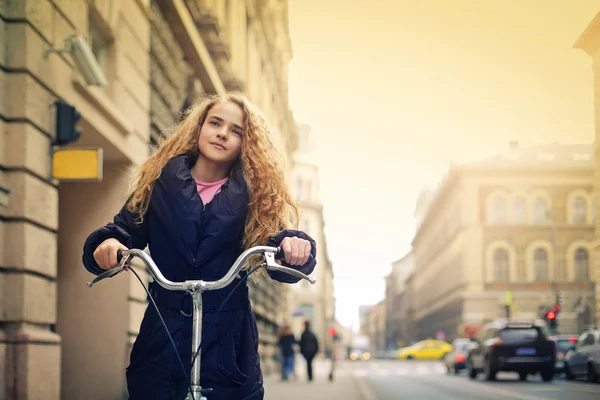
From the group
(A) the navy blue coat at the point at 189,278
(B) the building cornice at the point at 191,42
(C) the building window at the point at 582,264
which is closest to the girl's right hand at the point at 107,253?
(A) the navy blue coat at the point at 189,278

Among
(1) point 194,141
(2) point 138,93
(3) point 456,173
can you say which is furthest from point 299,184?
(1) point 194,141

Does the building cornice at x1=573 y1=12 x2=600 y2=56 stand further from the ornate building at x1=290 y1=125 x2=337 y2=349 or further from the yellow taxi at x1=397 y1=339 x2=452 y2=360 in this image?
the ornate building at x1=290 y1=125 x2=337 y2=349

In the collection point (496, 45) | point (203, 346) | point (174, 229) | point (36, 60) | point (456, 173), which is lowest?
point (203, 346)

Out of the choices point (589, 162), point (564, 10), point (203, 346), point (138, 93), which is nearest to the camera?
point (203, 346)

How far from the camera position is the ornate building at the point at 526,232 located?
65.1m

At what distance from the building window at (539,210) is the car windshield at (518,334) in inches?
1780

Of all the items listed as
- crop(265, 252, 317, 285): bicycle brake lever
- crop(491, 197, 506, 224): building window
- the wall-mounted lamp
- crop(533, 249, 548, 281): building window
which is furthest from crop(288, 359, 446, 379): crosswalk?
crop(265, 252, 317, 285): bicycle brake lever

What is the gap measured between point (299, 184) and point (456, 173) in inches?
658

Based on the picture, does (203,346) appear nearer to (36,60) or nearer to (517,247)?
(36,60)

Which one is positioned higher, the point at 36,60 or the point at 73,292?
the point at 36,60

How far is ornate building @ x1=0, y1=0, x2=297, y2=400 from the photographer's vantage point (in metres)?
7.76

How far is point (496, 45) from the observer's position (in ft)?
34.0

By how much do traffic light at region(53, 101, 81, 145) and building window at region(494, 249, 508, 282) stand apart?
6052cm

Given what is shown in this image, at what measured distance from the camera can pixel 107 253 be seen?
120 inches
